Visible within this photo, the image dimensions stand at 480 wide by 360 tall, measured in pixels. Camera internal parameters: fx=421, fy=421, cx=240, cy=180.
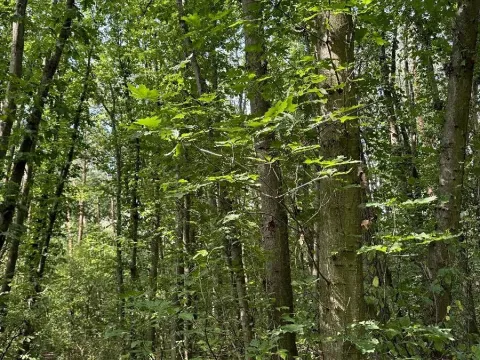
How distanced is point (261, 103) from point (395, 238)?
2.32m

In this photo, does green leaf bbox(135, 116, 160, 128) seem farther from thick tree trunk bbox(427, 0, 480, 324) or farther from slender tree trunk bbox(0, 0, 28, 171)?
slender tree trunk bbox(0, 0, 28, 171)

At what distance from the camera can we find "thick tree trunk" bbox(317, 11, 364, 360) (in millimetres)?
2346

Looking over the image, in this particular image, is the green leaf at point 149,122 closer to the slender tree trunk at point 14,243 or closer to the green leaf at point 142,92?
the green leaf at point 142,92

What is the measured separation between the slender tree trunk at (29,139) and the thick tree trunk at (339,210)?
134 inches

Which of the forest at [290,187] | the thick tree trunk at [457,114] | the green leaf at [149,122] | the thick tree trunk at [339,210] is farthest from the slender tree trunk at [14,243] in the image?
the thick tree trunk at [457,114]

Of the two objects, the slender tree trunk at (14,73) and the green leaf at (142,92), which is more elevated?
the slender tree trunk at (14,73)

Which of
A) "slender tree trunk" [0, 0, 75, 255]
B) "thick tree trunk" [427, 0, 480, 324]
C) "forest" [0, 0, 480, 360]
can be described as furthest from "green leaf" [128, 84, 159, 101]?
"slender tree trunk" [0, 0, 75, 255]

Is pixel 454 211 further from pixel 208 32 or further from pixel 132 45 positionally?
pixel 132 45

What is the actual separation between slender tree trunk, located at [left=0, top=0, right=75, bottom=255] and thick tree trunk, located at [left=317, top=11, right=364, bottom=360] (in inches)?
134

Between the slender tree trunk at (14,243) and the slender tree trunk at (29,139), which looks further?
the slender tree trunk at (14,243)

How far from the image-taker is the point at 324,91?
2.43 meters

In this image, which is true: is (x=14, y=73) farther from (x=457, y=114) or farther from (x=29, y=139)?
(x=457, y=114)

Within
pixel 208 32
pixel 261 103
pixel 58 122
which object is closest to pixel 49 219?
pixel 58 122

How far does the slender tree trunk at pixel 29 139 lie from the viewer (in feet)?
14.9
